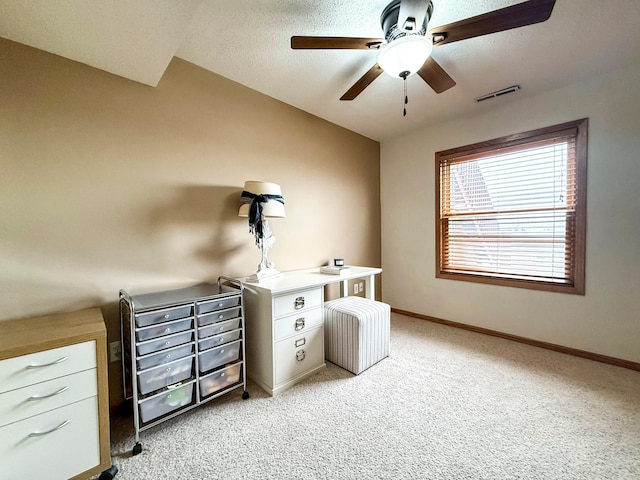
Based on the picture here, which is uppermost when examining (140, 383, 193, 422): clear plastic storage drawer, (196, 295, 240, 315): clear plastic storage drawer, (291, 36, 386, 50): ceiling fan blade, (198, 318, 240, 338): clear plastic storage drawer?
(291, 36, 386, 50): ceiling fan blade

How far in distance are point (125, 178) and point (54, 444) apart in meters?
1.45

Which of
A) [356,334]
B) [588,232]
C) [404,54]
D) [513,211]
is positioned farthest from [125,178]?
[588,232]

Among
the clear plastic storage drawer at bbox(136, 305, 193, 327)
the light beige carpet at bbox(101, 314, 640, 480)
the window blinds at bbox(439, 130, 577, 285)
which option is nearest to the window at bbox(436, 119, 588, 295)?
the window blinds at bbox(439, 130, 577, 285)

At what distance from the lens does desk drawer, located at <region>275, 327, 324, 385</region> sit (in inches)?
71.4

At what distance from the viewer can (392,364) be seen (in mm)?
2197

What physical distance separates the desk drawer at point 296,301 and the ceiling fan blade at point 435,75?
172cm

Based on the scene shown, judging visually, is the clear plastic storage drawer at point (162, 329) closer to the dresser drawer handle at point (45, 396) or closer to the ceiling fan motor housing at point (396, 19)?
the dresser drawer handle at point (45, 396)

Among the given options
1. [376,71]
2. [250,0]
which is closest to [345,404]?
[376,71]

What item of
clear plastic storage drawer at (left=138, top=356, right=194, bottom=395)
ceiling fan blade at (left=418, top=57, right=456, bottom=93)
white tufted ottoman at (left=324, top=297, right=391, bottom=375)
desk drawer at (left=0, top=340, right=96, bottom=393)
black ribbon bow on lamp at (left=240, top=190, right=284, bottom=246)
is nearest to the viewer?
desk drawer at (left=0, top=340, right=96, bottom=393)

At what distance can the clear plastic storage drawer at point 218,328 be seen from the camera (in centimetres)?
158

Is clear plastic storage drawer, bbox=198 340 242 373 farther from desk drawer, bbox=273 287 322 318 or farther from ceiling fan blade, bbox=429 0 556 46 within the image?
ceiling fan blade, bbox=429 0 556 46

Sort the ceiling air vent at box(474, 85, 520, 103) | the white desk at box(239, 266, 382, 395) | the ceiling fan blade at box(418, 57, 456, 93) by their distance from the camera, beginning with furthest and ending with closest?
the ceiling air vent at box(474, 85, 520, 103), the white desk at box(239, 266, 382, 395), the ceiling fan blade at box(418, 57, 456, 93)

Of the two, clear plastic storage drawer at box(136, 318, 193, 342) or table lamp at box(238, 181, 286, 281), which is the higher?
table lamp at box(238, 181, 286, 281)

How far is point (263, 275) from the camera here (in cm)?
203
